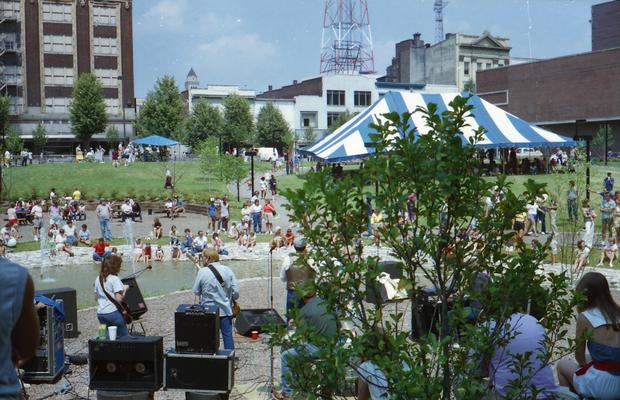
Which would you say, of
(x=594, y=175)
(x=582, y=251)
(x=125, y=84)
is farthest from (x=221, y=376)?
(x=125, y=84)

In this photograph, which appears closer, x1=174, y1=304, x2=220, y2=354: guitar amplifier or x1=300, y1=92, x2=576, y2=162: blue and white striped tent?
x1=174, y1=304, x2=220, y2=354: guitar amplifier

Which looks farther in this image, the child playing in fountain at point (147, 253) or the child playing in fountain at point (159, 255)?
the child playing in fountain at point (159, 255)

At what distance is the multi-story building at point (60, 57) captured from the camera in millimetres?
70062

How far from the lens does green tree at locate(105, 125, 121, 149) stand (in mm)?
69694

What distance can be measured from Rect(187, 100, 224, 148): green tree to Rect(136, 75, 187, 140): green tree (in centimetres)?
243

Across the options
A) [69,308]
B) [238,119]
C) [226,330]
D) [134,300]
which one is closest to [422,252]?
[226,330]

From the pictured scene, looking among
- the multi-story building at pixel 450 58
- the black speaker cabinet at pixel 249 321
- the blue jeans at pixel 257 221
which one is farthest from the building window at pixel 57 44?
the black speaker cabinet at pixel 249 321

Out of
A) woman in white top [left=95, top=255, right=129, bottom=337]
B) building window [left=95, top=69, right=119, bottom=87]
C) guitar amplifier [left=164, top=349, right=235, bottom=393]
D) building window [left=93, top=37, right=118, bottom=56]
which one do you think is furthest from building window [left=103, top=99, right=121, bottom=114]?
guitar amplifier [left=164, top=349, right=235, bottom=393]

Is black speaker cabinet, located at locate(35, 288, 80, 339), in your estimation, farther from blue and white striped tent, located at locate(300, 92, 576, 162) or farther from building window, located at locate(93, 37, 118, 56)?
building window, located at locate(93, 37, 118, 56)

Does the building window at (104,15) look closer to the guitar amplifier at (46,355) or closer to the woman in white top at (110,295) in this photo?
the woman in white top at (110,295)

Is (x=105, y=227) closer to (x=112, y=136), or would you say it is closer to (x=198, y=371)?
(x=198, y=371)

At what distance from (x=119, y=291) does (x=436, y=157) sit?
19.1ft

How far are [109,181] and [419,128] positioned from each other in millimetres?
32564

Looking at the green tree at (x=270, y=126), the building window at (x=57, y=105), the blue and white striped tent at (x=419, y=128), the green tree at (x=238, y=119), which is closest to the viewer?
the blue and white striped tent at (x=419, y=128)
